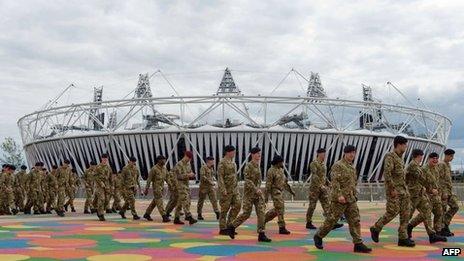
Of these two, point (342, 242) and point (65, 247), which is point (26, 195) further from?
point (342, 242)

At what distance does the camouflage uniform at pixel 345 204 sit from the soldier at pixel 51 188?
12.3 meters

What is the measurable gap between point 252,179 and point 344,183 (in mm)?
2401

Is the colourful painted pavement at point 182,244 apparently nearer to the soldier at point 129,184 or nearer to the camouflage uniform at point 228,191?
the camouflage uniform at point 228,191

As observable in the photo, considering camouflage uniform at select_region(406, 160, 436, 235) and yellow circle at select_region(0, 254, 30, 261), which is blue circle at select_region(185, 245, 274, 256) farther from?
camouflage uniform at select_region(406, 160, 436, 235)

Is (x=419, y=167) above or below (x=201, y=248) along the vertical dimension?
above

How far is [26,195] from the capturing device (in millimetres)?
19812

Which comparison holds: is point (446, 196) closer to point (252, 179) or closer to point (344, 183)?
point (344, 183)

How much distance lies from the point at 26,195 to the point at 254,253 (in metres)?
13.7

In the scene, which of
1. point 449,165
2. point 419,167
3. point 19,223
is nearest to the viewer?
point 419,167

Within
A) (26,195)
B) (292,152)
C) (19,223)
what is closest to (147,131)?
(292,152)

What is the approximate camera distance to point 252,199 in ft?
34.2

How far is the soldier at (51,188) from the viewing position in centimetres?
1875

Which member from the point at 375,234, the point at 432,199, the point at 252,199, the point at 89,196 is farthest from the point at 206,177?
the point at 432,199

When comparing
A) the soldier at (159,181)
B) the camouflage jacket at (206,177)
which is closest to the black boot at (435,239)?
the camouflage jacket at (206,177)
